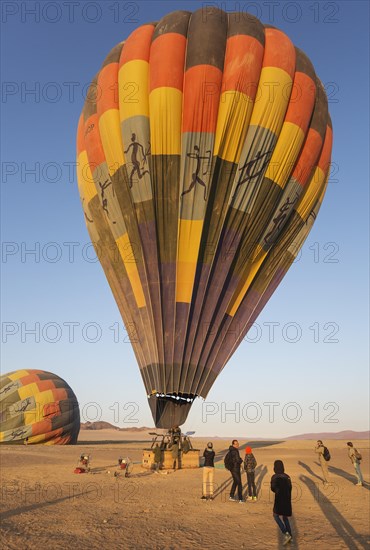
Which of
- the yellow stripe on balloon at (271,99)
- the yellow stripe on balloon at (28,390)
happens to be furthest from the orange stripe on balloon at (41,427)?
the yellow stripe on balloon at (271,99)

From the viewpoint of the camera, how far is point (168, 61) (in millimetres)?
16969

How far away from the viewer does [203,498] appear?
419 inches

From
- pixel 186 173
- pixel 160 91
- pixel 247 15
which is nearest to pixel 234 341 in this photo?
pixel 186 173

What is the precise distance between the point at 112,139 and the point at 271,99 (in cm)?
662

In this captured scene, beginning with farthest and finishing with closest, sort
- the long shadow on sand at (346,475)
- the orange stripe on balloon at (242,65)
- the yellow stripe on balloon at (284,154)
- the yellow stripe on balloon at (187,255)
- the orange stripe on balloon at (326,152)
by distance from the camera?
the orange stripe on balloon at (326,152), the yellow stripe on balloon at (284,154), the orange stripe on balloon at (242,65), the yellow stripe on balloon at (187,255), the long shadow on sand at (346,475)

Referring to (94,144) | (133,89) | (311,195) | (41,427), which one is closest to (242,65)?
(133,89)

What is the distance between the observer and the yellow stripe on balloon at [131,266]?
17.0 metres

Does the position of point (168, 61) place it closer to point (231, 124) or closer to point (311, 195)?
point (231, 124)

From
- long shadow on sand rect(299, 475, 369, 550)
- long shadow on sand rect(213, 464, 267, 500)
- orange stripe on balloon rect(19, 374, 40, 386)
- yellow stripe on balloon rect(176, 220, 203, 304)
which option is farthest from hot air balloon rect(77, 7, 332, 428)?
orange stripe on balloon rect(19, 374, 40, 386)

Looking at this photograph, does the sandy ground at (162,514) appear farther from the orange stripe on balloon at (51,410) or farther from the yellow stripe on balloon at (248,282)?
the orange stripe on balloon at (51,410)

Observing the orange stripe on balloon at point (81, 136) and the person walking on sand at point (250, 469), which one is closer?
the person walking on sand at point (250, 469)

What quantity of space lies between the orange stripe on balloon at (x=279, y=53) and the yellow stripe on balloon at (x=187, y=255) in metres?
7.48

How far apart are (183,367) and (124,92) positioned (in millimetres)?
11237

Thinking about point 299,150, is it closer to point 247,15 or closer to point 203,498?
point 247,15
